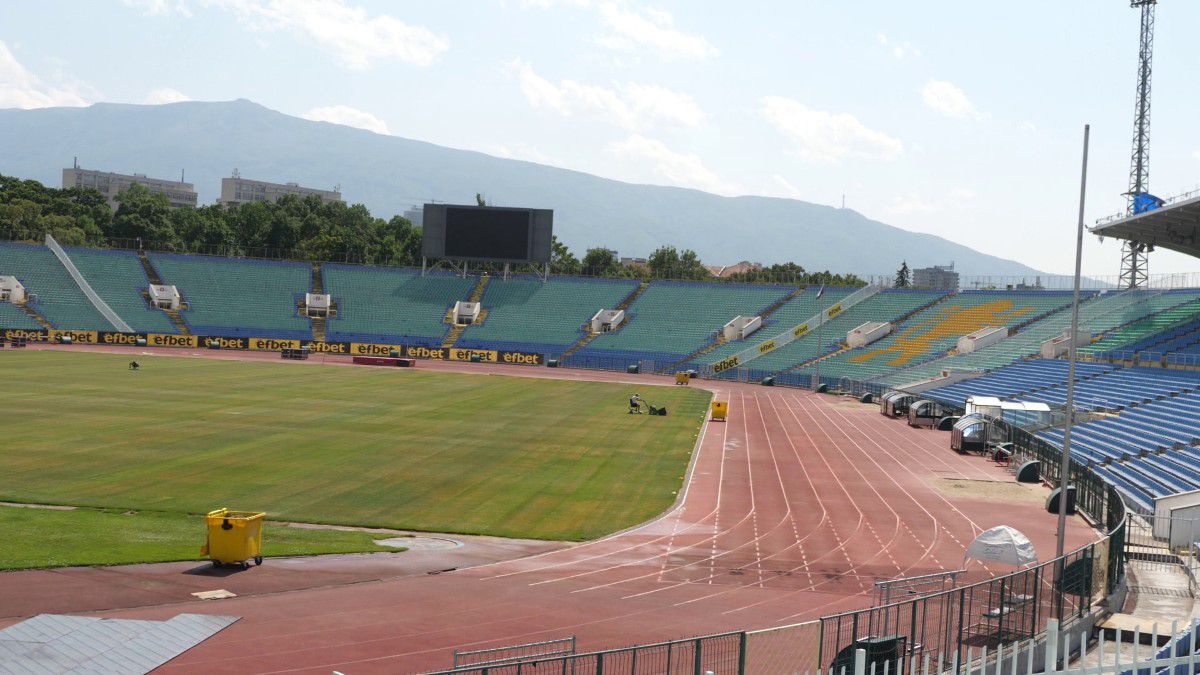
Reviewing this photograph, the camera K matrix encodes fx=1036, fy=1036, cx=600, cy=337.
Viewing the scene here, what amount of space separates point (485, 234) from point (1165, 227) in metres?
66.0

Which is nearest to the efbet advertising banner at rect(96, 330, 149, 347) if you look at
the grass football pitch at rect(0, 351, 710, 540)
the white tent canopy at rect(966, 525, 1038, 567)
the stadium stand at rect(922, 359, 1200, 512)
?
the grass football pitch at rect(0, 351, 710, 540)

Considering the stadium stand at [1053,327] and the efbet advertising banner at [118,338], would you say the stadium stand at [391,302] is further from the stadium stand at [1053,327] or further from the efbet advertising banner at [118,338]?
the stadium stand at [1053,327]

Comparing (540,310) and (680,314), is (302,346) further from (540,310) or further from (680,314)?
(680,314)

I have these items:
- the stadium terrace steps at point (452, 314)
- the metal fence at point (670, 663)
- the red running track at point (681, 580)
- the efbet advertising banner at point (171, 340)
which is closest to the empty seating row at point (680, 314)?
the stadium terrace steps at point (452, 314)

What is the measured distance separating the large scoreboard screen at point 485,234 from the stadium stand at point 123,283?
26993 mm

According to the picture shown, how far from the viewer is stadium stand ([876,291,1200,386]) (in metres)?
68.4

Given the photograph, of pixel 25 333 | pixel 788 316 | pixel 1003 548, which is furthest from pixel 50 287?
pixel 1003 548

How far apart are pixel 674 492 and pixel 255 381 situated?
38.6 metres

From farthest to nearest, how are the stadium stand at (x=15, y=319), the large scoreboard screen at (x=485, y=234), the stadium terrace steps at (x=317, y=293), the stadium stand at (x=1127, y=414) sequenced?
the large scoreboard screen at (x=485, y=234)
the stadium terrace steps at (x=317, y=293)
the stadium stand at (x=15, y=319)
the stadium stand at (x=1127, y=414)

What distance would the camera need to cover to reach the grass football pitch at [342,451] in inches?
1099

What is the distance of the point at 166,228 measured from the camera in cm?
14500

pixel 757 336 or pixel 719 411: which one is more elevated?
pixel 757 336

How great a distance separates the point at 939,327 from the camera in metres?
87.9

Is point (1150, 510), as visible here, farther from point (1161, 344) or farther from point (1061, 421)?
point (1161, 344)
